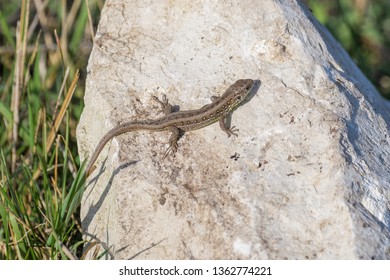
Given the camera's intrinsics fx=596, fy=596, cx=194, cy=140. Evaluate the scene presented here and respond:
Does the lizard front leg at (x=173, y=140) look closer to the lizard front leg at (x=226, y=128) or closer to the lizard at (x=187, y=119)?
the lizard at (x=187, y=119)

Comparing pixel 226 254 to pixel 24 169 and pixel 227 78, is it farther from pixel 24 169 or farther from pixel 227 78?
pixel 24 169

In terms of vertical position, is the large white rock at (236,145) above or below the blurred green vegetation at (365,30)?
below

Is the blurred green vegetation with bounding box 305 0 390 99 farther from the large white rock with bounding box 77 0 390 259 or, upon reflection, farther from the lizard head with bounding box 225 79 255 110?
the lizard head with bounding box 225 79 255 110

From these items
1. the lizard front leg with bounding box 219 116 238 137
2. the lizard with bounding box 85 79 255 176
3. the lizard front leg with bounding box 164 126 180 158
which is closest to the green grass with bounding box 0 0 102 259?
the lizard with bounding box 85 79 255 176

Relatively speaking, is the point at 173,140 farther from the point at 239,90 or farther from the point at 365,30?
the point at 365,30

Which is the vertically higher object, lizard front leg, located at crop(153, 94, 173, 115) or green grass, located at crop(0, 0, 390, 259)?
lizard front leg, located at crop(153, 94, 173, 115)

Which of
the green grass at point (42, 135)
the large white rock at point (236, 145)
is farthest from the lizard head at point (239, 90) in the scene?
the green grass at point (42, 135)

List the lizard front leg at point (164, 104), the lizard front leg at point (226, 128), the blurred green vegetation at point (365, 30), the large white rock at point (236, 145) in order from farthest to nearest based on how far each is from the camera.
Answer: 1. the blurred green vegetation at point (365, 30)
2. the lizard front leg at point (164, 104)
3. the lizard front leg at point (226, 128)
4. the large white rock at point (236, 145)

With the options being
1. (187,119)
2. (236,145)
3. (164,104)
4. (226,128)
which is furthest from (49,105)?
(236,145)

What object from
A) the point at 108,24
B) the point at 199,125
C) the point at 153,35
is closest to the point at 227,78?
A: the point at 199,125
